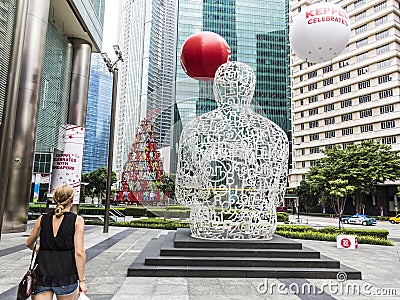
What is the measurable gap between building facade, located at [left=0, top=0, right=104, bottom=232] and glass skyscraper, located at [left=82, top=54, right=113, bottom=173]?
43565 mm

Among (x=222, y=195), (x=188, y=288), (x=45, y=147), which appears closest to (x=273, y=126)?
(x=222, y=195)

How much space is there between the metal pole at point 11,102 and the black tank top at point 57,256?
2167mm

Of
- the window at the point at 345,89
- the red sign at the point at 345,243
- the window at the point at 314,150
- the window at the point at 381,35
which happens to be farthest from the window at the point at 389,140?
the red sign at the point at 345,243

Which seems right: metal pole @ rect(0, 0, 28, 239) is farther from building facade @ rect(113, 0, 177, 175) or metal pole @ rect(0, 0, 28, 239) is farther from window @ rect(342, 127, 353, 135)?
window @ rect(342, 127, 353, 135)

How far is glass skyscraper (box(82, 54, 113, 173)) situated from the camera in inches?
2453

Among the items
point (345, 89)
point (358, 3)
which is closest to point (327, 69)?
point (345, 89)

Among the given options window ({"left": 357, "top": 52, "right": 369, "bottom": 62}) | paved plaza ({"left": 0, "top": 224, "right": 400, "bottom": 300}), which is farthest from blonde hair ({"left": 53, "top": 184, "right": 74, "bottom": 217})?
window ({"left": 357, "top": 52, "right": 369, "bottom": 62})

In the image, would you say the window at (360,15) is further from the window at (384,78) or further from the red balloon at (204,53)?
the red balloon at (204,53)

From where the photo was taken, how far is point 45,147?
17266mm

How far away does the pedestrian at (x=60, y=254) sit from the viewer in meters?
2.40

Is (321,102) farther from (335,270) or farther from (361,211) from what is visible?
(335,270)

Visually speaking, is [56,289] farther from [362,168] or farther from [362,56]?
[362,56]

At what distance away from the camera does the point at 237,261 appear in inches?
237

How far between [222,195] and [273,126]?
79.4 inches
